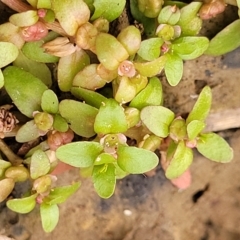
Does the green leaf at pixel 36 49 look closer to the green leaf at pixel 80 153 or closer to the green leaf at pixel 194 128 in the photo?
the green leaf at pixel 80 153

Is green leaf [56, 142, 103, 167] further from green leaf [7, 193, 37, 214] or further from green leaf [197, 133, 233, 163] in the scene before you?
green leaf [197, 133, 233, 163]

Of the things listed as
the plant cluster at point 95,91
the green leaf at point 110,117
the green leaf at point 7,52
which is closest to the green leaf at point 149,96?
the plant cluster at point 95,91

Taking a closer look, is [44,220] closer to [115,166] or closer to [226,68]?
[115,166]

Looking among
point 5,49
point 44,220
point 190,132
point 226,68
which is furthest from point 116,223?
point 5,49

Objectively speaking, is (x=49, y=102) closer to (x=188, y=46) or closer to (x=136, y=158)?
(x=136, y=158)

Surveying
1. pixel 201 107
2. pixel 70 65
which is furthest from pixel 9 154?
pixel 201 107
